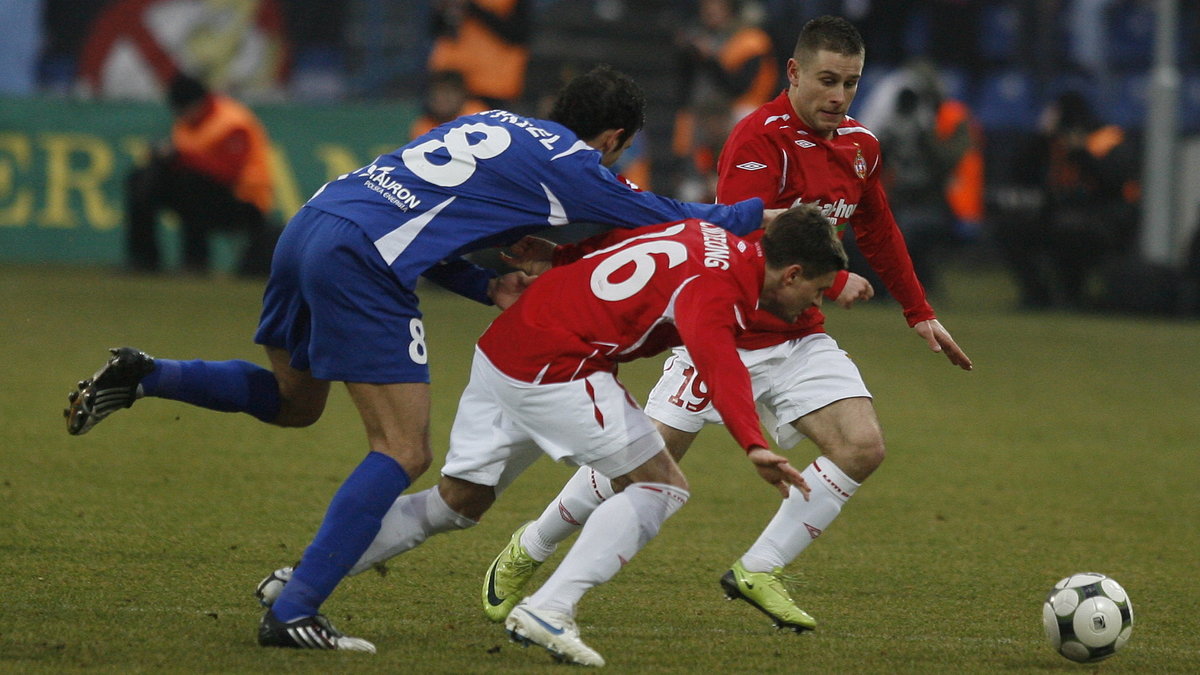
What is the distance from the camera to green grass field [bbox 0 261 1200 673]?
4301 millimetres

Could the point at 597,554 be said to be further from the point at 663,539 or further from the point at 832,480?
the point at 663,539

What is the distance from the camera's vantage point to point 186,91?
15.1 meters

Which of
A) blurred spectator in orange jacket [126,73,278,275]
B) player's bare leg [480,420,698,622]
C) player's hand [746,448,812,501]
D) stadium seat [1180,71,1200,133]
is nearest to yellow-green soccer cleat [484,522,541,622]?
player's bare leg [480,420,698,622]

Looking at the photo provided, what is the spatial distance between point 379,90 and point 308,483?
41.0ft

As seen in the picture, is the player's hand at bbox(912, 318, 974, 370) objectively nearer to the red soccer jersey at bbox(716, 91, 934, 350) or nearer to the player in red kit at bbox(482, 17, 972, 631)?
the player in red kit at bbox(482, 17, 972, 631)

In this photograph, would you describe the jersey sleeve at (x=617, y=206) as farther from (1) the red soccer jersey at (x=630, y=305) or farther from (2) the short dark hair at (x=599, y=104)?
(2) the short dark hair at (x=599, y=104)

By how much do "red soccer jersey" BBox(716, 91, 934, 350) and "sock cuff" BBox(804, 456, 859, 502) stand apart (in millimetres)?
438

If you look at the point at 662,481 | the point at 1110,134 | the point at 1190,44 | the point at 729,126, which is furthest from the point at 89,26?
the point at 662,481

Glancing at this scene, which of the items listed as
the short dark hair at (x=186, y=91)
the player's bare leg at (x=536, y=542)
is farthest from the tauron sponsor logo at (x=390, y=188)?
the short dark hair at (x=186, y=91)

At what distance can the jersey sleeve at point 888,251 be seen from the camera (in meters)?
5.39

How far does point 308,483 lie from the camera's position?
6.74 metres

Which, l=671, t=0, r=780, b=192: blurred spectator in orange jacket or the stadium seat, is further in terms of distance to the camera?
the stadium seat

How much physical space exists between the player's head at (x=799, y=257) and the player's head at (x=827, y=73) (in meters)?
0.89

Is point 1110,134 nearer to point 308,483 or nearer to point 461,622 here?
point 308,483
